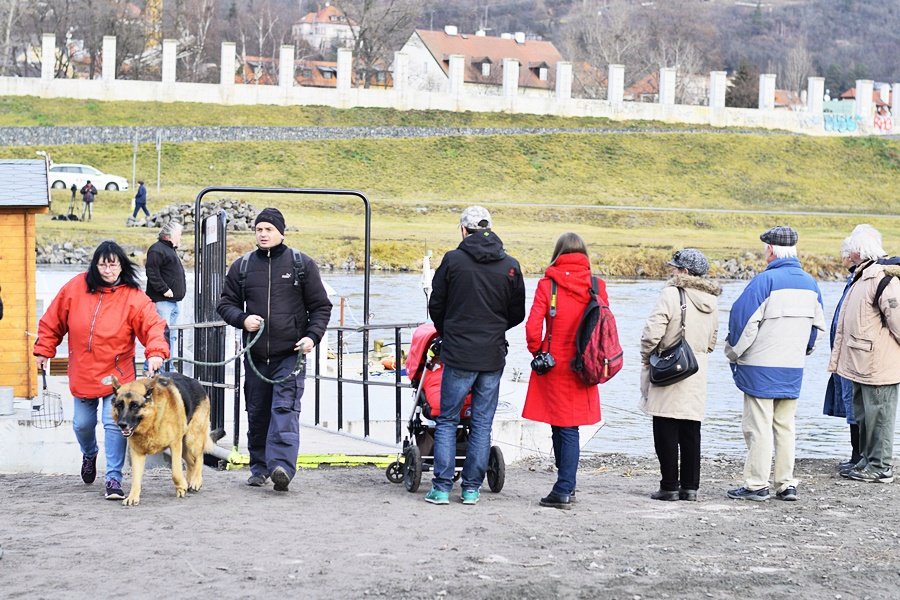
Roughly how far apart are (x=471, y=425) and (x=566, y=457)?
0.60m

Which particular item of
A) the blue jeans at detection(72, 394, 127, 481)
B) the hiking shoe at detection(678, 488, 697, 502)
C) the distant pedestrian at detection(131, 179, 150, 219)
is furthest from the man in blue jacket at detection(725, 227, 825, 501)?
the distant pedestrian at detection(131, 179, 150, 219)

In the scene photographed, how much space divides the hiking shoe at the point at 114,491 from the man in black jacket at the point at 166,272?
5.02m

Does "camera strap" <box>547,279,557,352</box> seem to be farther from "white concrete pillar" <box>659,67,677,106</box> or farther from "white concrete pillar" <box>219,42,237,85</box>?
"white concrete pillar" <box>659,67,677,106</box>

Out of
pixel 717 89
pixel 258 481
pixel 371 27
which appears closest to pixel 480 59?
pixel 371 27

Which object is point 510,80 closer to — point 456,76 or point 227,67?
point 456,76

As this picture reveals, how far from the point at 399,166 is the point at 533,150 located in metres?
8.15

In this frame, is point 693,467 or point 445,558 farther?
point 693,467

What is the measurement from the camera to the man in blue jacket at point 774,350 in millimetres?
8641

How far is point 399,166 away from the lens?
63.7 m

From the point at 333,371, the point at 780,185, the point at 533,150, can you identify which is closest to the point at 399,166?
the point at 533,150

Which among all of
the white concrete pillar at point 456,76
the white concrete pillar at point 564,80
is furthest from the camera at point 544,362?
the white concrete pillar at point 564,80

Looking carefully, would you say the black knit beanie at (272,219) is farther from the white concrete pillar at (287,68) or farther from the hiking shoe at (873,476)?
the white concrete pillar at (287,68)

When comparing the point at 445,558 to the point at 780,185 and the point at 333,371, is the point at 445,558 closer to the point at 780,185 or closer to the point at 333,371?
the point at 333,371

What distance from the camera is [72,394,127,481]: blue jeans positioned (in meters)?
8.11
